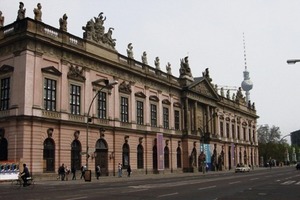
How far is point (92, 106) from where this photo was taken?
47969mm

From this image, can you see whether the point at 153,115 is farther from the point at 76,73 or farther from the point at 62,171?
the point at 62,171

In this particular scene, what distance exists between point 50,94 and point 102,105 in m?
8.74

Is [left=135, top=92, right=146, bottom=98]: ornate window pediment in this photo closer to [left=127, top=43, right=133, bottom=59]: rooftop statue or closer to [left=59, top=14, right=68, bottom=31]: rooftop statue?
[left=127, top=43, right=133, bottom=59]: rooftop statue

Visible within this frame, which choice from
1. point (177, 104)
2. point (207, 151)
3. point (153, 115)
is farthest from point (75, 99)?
point (207, 151)

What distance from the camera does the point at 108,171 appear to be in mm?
49812

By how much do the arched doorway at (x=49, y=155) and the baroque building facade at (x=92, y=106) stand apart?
4.0 inches

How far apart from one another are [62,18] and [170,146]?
2830 centimetres

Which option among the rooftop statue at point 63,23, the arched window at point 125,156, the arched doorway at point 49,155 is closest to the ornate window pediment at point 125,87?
the arched window at point 125,156

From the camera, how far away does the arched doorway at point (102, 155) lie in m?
48.8

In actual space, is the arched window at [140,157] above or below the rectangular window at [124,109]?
below

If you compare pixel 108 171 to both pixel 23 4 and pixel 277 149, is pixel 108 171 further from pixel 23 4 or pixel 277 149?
pixel 277 149

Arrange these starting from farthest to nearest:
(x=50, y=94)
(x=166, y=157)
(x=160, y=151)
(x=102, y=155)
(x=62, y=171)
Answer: (x=166, y=157), (x=160, y=151), (x=102, y=155), (x=50, y=94), (x=62, y=171)

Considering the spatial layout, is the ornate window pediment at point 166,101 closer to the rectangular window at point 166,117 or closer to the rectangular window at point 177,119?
the rectangular window at point 166,117

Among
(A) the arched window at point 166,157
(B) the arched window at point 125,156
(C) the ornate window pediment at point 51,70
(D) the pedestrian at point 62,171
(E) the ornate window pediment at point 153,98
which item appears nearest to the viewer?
(D) the pedestrian at point 62,171
